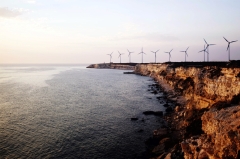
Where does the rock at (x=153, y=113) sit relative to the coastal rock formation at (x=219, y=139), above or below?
below

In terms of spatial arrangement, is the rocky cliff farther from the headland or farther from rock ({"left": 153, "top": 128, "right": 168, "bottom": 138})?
rock ({"left": 153, "top": 128, "right": 168, "bottom": 138})

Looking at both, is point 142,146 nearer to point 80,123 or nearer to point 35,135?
point 80,123

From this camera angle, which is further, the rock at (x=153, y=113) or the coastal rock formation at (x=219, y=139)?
the rock at (x=153, y=113)

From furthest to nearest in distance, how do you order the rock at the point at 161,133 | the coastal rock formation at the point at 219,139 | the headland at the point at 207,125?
the rock at the point at 161,133 → the headland at the point at 207,125 → the coastal rock formation at the point at 219,139

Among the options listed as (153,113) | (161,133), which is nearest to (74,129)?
(161,133)

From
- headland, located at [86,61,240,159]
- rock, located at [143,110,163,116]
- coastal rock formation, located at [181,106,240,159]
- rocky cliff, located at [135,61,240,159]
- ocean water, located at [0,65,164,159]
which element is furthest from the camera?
rock, located at [143,110,163,116]

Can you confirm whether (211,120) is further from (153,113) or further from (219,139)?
(153,113)

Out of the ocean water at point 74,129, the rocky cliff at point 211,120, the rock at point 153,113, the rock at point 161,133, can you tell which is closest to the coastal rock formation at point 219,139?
the rocky cliff at point 211,120

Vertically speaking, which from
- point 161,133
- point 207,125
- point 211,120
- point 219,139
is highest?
point 211,120

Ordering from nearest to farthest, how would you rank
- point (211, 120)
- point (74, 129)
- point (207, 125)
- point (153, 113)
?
point (211, 120) < point (207, 125) < point (74, 129) < point (153, 113)

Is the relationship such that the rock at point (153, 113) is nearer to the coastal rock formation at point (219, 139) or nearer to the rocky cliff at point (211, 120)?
the rocky cliff at point (211, 120)

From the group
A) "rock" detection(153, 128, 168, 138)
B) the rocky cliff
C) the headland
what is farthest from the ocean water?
the rocky cliff

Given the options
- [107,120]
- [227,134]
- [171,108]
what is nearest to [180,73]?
[171,108]
